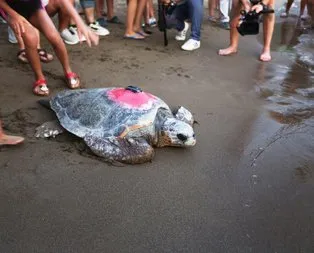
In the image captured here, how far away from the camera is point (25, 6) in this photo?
123 inches

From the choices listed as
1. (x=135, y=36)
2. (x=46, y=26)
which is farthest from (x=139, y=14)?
(x=46, y=26)

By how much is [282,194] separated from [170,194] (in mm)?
687

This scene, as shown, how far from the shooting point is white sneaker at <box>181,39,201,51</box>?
4.93 metres

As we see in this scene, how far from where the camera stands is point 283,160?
2.70 meters

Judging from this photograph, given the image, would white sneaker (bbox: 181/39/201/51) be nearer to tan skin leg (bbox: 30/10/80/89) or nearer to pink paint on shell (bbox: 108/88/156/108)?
tan skin leg (bbox: 30/10/80/89)

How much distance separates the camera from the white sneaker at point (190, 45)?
493 centimetres

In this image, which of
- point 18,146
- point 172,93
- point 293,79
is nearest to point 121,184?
point 18,146

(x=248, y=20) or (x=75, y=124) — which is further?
(x=248, y=20)

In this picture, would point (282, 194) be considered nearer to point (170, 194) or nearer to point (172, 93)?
point (170, 194)

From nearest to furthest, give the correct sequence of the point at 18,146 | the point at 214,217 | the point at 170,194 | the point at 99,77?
the point at 214,217 < the point at 170,194 < the point at 18,146 < the point at 99,77

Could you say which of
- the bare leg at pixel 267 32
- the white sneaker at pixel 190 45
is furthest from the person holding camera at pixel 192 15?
the bare leg at pixel 267 32

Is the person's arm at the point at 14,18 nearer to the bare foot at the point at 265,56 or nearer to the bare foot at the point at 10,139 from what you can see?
the bare foot at the point at 10,139

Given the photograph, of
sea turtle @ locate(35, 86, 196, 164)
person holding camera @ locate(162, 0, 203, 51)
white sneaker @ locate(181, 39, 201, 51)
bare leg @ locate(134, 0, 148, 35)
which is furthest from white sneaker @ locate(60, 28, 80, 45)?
sea turtle @ locate(35, 86, 196, 164)

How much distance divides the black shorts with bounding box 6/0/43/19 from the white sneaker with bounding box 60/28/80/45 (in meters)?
1.49
